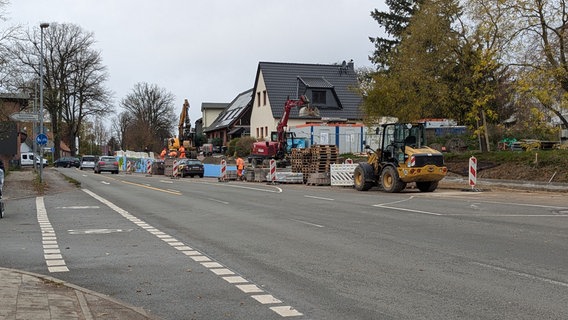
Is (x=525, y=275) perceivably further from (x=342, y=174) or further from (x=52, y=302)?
(x=342, y=174)

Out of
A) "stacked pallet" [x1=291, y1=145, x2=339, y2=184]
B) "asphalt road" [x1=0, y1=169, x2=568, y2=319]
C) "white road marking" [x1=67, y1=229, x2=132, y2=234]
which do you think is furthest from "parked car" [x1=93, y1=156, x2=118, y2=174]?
"white road marking" [x1=67, y1=229, x2=132, y2=234]

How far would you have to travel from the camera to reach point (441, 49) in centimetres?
3155

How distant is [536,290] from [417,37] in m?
26.4

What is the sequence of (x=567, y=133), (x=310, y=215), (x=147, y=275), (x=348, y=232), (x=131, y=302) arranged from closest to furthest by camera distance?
1. (x=131, y=302)
2. (x=147, y=275)
3. (x=348, y=232)
4. (x=310, y=215)
5. (x=567, y=133)

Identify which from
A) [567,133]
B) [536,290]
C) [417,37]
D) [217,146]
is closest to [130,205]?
[536,290]

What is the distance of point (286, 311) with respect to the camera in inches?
252

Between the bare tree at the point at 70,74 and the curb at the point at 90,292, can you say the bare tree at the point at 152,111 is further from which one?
the curb at the point at 90,292

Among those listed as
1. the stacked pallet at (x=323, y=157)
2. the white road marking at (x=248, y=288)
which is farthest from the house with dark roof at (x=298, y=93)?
the white road marking at (x=248, y=288)

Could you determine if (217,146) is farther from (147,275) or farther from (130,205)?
(147,275)

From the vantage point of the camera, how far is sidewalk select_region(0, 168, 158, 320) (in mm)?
5996

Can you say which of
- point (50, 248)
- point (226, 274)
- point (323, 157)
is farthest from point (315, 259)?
point (323, 157)

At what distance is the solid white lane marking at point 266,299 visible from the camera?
22.3 feet

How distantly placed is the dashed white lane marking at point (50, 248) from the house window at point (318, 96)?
4634cm

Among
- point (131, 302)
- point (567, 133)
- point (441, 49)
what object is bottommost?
point (131, 302)
